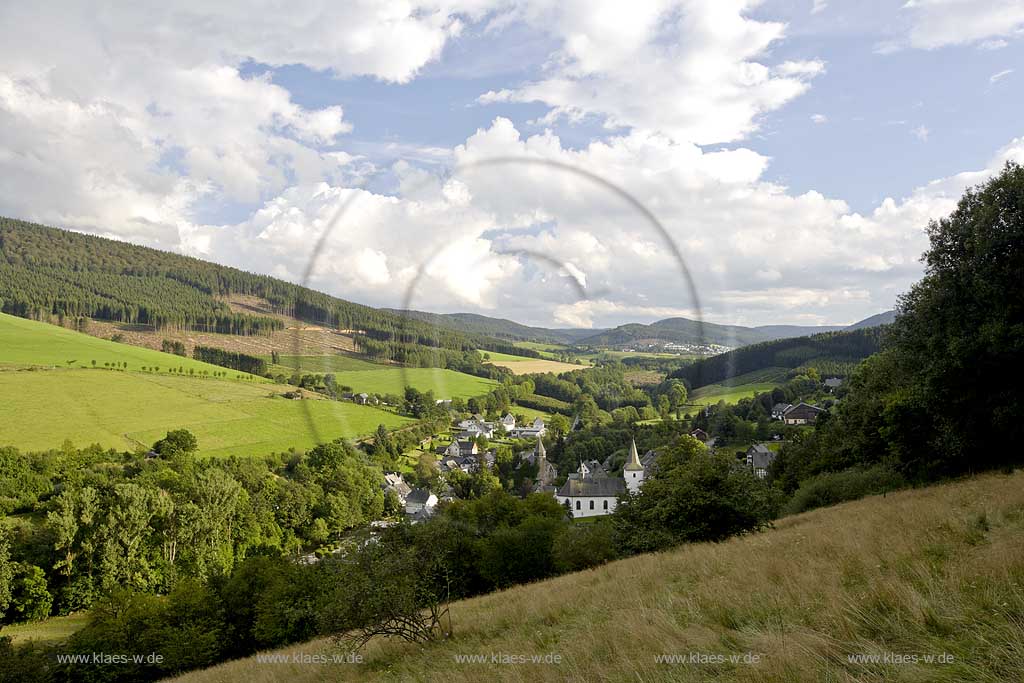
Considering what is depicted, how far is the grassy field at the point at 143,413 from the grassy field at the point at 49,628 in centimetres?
2477

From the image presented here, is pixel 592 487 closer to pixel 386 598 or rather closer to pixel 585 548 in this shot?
pixel 585 548

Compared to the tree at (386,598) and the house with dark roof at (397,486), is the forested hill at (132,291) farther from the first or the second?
the tree at (386,598)

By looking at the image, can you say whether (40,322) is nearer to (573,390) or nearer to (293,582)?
(293,582)

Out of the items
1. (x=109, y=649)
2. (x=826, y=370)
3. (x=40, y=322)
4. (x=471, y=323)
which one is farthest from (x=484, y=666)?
(x=40, y=322)

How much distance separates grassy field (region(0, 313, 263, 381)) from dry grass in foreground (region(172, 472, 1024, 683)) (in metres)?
99.5

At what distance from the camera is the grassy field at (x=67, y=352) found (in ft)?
322

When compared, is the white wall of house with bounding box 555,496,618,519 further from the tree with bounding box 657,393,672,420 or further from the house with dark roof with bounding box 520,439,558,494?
the tree with bounding box 657,393,672,420

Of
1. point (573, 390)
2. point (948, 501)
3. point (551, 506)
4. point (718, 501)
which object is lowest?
point (551, 506)

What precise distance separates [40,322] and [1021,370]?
169 meters

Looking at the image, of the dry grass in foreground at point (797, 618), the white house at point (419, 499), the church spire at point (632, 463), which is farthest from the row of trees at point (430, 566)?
the white house at point (419, 499)

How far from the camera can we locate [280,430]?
8056 centimetres

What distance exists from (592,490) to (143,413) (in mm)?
65972

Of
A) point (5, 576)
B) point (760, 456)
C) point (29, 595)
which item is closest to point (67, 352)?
point (29, 595)

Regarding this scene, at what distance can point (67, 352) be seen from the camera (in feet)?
344
